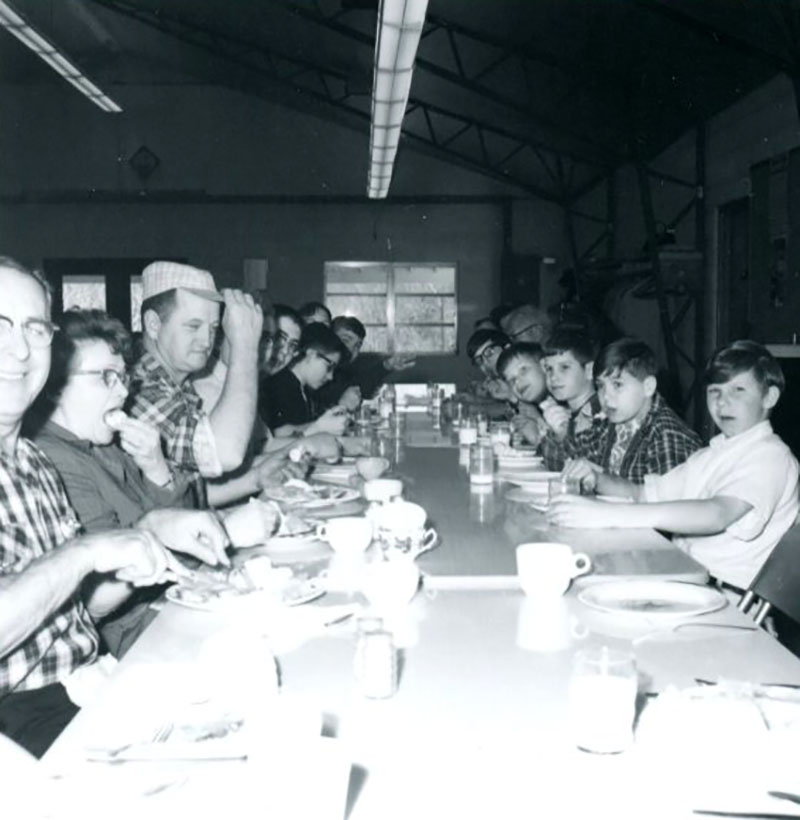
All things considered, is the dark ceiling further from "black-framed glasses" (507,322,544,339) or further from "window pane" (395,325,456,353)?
"window pane" (395,325,456,353)

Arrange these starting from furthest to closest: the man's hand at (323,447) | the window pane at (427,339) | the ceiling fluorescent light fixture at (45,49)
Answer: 1. the window pane at (427,339)
2. the ceiling fluorescent light fixture at (45,49)
3. the man's hand at (323,447)

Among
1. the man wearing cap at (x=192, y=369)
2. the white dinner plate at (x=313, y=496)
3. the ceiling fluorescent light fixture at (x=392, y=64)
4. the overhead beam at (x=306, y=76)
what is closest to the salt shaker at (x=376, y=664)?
the white dinner plate at (x=313, y=496)

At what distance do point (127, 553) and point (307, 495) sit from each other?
133cm

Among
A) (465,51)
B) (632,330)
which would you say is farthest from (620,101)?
(632,330)

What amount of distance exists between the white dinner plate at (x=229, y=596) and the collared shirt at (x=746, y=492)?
121 cm

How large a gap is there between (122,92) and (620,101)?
6779mm

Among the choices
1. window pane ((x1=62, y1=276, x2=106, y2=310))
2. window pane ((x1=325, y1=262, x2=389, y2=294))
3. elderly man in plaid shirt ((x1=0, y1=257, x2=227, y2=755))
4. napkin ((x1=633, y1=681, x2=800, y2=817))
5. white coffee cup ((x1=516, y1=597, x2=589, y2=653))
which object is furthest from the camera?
window pane ((x1=325, y1=262, x2=389, y2=294))

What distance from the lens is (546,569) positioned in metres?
1.82

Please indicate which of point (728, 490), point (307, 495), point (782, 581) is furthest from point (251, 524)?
point (728, 490)

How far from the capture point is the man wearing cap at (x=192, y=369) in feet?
10.9

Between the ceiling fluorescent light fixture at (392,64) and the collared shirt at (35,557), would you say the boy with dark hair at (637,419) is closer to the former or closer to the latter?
the collared shirt at (35,557)

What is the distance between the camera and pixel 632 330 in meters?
11.1

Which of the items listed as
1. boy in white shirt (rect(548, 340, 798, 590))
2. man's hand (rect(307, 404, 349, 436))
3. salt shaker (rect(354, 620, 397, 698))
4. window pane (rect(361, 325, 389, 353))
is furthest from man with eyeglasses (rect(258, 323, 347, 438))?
window pane (rect(361, 325, 389, 353))

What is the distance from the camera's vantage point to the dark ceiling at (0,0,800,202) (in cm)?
721
